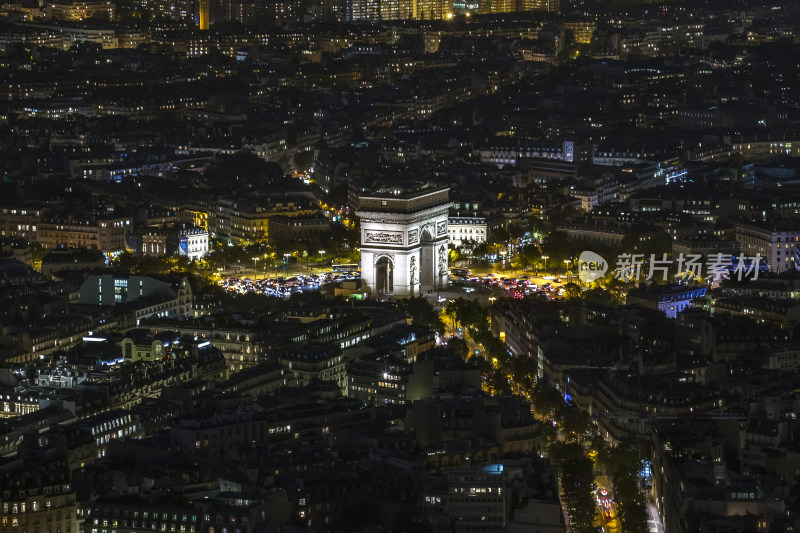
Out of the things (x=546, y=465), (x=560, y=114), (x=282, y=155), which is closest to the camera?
(x=546, y=465)

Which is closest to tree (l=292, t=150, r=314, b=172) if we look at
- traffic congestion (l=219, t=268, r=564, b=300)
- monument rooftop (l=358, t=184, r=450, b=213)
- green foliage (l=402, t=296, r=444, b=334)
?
traffic congestion (l=219, t=268, r=564, b=300)

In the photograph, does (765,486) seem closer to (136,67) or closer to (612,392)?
(612,392)

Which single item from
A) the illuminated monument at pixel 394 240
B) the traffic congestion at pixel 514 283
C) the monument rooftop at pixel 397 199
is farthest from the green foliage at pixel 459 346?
the monument rooftop at pixel 397 199

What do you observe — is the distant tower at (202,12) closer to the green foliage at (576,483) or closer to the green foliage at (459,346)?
the green foliage at (459,346)

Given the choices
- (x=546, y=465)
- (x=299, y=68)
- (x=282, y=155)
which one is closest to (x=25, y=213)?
(x=282, y=155)

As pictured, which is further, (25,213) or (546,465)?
(25,213)

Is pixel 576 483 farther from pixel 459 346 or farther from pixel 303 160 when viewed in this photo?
pixel 303 160

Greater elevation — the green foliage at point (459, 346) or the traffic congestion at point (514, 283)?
the green foliage at point (459, 346)

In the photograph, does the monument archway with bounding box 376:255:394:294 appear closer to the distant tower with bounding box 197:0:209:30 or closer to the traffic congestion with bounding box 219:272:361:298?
the traffic congestion with bounding box 219:272:361:298
